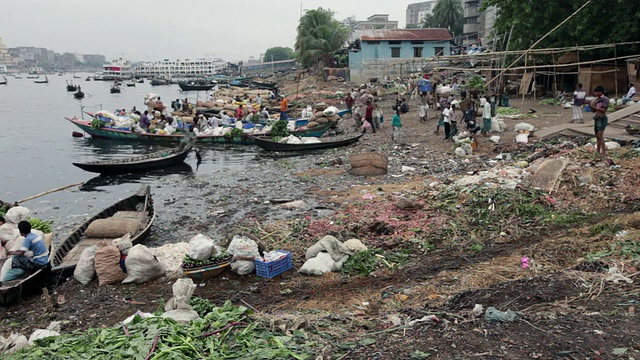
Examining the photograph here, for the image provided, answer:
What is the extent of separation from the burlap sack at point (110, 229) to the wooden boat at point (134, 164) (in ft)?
25.8

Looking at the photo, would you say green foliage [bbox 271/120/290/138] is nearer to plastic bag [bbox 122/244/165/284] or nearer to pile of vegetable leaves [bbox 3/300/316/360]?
plastic bag [bbox 122/244/165/284]

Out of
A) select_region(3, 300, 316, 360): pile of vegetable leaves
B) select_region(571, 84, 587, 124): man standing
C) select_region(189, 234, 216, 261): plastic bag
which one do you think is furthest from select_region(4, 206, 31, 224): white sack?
select_region(571, 84, 587, 124): man standing

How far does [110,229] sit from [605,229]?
9316mm

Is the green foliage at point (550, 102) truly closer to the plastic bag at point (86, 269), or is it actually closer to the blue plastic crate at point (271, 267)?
the blue plastic crate at point (271, 267)

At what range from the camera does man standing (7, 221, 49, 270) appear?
7571mm

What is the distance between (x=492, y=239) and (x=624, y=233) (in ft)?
6.56

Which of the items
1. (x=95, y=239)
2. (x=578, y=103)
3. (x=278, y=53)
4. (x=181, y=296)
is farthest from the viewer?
(x=278, y=53)

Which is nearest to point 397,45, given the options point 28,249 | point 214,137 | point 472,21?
point 472,21

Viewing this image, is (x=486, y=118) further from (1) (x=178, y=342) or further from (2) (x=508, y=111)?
(1) (x=178, y=342)

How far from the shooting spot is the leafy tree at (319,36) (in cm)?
5103

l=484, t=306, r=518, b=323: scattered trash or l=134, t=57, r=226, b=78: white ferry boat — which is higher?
l=134, t=57, r=226, b=78: white ferry boat

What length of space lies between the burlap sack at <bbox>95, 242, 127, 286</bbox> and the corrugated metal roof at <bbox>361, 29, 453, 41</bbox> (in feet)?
124

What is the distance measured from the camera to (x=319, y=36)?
5169cm

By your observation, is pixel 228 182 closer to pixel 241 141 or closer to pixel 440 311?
pixel 241 141
